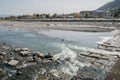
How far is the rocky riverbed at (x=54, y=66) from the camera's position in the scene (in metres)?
27.6

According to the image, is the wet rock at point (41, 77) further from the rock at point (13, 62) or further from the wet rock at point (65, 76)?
the rock at point (13, 62)

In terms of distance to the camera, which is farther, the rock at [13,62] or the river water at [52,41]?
the river water at [52,41]

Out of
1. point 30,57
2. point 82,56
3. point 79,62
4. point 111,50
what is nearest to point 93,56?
point 82,56

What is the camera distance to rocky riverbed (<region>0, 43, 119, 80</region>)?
27.6 m

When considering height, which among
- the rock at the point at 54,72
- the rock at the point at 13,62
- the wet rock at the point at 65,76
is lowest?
the wet rock at the point at 65,76

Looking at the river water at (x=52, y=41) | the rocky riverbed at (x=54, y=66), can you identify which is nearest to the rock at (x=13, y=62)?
the rocky riverbed at (x=54, y=66)

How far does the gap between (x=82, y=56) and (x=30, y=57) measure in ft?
34.2

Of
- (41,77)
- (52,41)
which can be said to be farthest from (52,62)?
(52,41)

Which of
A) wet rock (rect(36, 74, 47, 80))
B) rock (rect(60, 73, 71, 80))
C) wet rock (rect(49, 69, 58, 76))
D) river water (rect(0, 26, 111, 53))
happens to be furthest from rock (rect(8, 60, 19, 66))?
river water (rect(0, 26, 111, 53))

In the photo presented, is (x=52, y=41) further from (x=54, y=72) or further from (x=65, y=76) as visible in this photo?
(x=65, y=76)

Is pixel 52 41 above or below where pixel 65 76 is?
above

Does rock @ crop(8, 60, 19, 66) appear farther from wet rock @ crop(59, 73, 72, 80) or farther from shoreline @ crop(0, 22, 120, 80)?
wet rock @ crop(59, 73, 72, 80)

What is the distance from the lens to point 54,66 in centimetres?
3238

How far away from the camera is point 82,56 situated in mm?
39594
